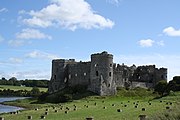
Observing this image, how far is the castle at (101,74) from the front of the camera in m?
79.7

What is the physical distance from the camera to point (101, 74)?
79438mm

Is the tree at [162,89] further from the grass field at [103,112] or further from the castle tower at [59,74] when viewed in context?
the grass field at [103,112]

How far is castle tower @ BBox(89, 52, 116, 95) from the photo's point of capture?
3110 inches

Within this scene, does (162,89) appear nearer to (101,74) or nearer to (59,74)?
(101,74)

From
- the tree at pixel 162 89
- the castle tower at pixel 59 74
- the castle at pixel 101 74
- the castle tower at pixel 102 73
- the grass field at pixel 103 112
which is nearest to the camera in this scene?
the grass field at pixel 103 112

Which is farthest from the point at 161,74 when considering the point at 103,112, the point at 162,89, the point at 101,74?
→ the point at 103,112

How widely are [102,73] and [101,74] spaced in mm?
315

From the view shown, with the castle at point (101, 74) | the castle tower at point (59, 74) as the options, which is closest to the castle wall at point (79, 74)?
the castle at point (101, 74)

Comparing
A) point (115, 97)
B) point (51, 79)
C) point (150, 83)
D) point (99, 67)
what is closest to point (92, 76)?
point (99, 67)

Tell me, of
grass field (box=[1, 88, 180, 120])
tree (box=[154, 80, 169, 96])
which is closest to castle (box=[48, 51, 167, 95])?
tree (box=[154, 80, 169, 96])

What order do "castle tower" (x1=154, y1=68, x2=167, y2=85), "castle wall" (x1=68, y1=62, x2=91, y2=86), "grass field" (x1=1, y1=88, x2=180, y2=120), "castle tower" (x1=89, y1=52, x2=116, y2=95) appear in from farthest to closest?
1. "castle tower" (x1=154, y1=68, x2=167, y2=85)
2. "castle wall" (x1=68, y1=62, x2=91, y2=86)
3. "castle tower" (x1=89, y1=52, x2=116, y2=95)
4. "grass field" (x1=1, y1=88, x2=180, y2=120)

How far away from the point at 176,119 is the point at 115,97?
50.3 meters

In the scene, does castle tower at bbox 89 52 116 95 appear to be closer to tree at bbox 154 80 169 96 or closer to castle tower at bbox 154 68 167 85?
tree at bbox 154 80 169 96

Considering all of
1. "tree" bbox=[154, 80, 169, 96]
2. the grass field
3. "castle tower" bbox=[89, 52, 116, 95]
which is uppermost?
"castle tower" bbox=[89, 52, 116, 95]
